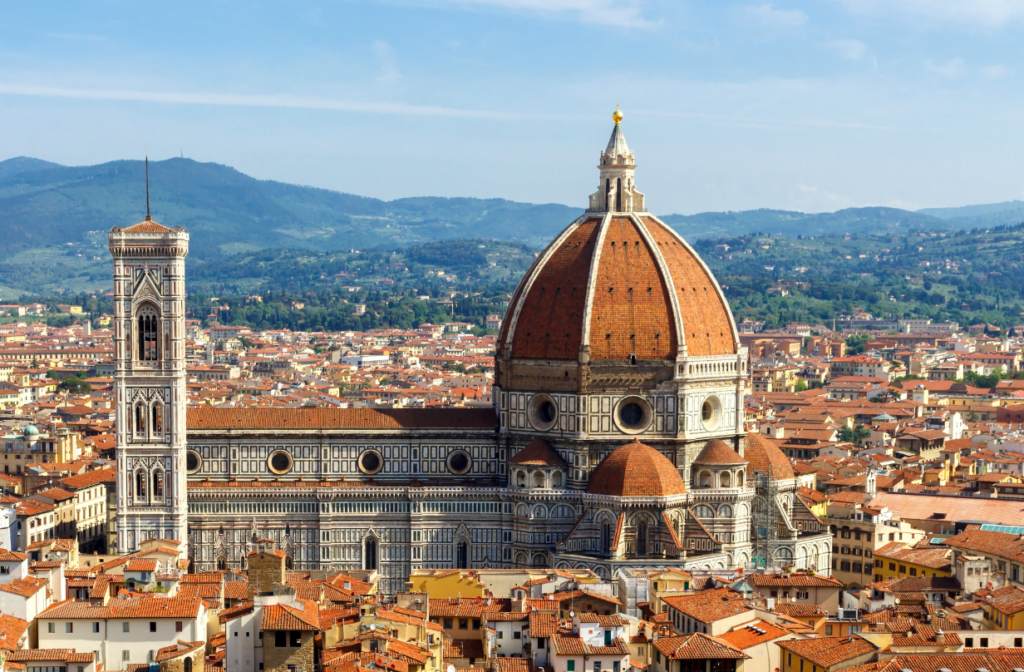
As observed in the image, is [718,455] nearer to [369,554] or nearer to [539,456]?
[539,456]

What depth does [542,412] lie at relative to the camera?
65625mm

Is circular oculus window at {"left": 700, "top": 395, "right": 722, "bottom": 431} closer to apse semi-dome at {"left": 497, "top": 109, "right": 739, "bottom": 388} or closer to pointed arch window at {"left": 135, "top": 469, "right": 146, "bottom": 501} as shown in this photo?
apse semi-dome at {"left": 497, "top": 109, "right": 739, "bottom": 388}

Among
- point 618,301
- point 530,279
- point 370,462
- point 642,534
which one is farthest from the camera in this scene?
point 530,279

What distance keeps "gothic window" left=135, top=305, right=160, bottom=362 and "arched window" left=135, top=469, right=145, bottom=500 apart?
392cm

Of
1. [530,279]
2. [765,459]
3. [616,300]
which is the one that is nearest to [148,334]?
[530,279]

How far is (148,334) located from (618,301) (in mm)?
16515

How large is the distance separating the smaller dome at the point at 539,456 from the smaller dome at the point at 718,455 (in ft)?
16.0

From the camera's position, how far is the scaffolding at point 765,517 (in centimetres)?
6359

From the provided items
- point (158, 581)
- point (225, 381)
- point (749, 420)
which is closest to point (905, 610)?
point (158, 581)

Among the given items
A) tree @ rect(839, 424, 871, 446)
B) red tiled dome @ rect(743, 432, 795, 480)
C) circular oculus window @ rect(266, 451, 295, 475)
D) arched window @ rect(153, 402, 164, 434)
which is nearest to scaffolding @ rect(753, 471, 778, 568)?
red tiled dome @ rect(743, 432, 795, 480)

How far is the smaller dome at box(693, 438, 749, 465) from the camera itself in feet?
208

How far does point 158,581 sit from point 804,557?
2477 centimetres

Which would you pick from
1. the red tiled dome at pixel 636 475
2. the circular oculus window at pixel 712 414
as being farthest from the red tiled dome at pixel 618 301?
the red tiled dome at pixel 636 475

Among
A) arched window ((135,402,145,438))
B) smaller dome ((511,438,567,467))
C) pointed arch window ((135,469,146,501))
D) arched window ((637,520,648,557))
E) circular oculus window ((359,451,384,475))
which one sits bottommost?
arched window ((637,520,648,557))
